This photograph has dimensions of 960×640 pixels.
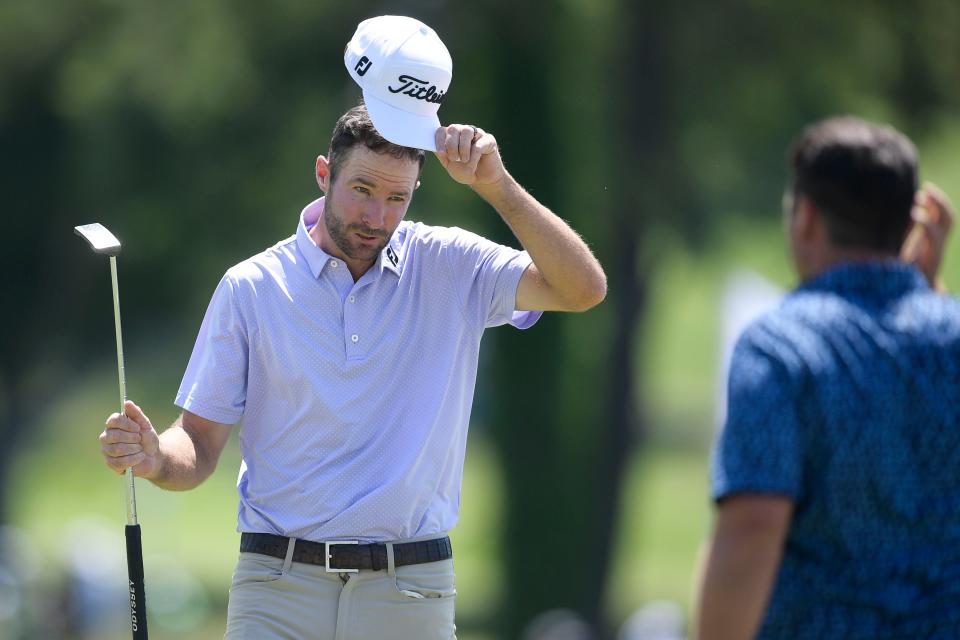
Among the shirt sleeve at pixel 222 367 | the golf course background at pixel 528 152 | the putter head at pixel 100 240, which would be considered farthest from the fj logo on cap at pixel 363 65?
the golf course background at pixel 528 152

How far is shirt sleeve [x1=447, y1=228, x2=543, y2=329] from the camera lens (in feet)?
14.2

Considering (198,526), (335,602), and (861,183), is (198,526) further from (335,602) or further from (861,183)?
(861,183)

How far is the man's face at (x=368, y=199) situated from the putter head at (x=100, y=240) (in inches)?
23.4

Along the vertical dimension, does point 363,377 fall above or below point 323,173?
below

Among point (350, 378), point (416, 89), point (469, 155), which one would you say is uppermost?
point (416, 89)

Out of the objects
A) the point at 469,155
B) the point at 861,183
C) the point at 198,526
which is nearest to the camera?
the point at 861,183

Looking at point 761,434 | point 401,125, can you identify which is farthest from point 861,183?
point 401,125

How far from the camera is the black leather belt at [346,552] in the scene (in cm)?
414

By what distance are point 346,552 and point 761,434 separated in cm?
160

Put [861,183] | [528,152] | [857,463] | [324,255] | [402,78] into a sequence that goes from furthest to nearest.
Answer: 1. [528,152]
2. [324,255]
3. [402,78]
4. [861,183]
5. [857,463]

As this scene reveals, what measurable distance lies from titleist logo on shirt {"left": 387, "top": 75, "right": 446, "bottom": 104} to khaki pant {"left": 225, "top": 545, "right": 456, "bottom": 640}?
1198 millimetres

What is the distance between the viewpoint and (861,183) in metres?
2.96

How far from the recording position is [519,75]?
742 inches

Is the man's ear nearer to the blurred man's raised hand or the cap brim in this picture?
the cap brim
